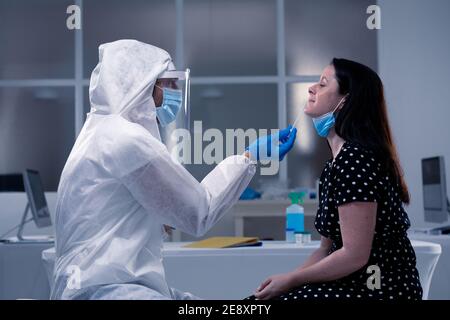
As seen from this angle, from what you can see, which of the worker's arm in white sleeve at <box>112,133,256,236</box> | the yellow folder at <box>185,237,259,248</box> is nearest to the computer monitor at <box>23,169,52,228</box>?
the yellow folder at <box>185,237,259,248</box>

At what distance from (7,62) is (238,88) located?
73.5 inches

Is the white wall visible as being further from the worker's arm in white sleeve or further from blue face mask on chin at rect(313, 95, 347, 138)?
the worker's arm in white sleeve

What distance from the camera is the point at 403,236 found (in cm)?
128

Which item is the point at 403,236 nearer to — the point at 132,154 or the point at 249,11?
the point at 132,154

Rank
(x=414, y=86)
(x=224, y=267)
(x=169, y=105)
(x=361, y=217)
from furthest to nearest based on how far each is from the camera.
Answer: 1. (x=414, y=86)
2. (x=224, y=267)
3. (x=169, y=105)
4. (x=361, y=217)

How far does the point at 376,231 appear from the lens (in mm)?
1265

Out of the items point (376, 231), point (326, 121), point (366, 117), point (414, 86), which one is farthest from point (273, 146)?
point (414, 86)

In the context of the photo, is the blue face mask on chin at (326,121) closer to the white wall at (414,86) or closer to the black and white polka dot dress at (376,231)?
the black and white polka dot dress at (376,231)

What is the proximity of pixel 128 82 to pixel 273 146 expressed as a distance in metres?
0.39

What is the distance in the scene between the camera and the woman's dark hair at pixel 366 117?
1.30 m

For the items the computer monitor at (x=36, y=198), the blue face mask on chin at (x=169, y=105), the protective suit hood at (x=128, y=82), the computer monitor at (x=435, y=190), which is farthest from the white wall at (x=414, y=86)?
the protective suit hood at (x=128, y=82)

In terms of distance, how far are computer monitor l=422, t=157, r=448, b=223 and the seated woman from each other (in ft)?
5.81

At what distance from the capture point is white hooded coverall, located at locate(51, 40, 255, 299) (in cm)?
122

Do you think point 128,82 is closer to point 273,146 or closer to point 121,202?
point 121,202
